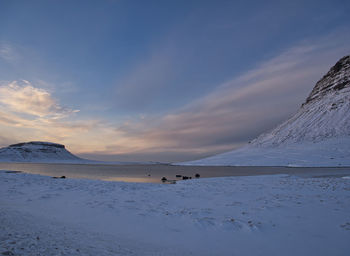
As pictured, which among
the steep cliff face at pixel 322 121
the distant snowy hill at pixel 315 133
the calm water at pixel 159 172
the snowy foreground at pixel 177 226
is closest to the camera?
the snowy foreground at pixel 177 226

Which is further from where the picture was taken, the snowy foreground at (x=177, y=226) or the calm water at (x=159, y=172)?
the calm water at (x=159, y=172)

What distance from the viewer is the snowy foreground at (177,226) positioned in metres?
6.00

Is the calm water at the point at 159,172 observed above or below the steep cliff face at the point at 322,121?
below

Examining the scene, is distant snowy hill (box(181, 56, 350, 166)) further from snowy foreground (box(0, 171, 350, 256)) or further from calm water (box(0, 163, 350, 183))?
snowy foreground (box(0, 171, 350, 256))

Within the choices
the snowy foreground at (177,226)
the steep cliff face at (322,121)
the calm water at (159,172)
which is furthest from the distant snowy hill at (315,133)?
the snowy foreground at (177,226)

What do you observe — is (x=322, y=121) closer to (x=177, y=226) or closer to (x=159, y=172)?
(x=159, y=172)

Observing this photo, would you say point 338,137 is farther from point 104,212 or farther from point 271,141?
point 104,212

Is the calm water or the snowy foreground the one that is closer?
the snowy foreground

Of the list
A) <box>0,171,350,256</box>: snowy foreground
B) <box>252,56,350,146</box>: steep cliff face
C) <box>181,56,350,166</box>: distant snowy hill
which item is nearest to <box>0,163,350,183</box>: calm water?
<box>0,171,350,256</box>: snowy foreground

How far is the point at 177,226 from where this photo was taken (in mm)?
8492

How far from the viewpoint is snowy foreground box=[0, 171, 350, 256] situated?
6000 millimetres

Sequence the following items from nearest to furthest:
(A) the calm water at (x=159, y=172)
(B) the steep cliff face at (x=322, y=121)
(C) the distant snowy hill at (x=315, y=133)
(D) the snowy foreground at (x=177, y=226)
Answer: (D) the snowy foreground at (x=177, y=226), (A) the calm water at (x=159, y=172), (C) the distant snowy hill at (x=315, y=133), (B) the steep cliff face at (x=322, y=121)

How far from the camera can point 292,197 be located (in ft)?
43.0

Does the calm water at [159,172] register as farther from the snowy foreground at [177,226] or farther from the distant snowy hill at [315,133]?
the distant snowy hill at [315,133]
